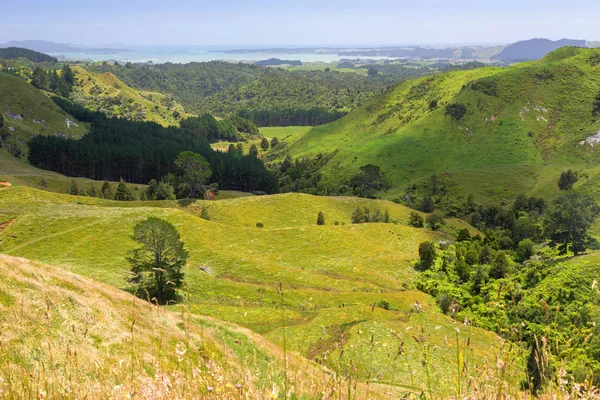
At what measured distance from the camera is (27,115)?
179750 mm

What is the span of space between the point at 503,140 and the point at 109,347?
620ft

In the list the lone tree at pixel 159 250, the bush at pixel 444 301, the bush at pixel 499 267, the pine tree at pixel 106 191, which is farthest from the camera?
the pine tree at pixel 106 191

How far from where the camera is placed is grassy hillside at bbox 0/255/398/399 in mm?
6176

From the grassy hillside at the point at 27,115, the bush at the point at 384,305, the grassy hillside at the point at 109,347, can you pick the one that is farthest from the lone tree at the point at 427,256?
the grassy hillside at the point at 27,115

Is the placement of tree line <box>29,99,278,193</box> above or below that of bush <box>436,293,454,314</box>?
above

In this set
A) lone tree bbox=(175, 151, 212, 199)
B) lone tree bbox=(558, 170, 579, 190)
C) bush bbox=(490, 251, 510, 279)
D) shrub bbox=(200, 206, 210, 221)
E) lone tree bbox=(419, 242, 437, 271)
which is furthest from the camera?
lone tree bbox=(558, 170, 579, 190)

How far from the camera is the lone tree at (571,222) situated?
81.8m

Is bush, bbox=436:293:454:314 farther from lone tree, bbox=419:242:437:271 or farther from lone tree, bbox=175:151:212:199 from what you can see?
lone tree, bbox=175:151:212:199

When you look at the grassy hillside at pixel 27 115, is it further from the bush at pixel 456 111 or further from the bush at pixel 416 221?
the bush at pixel 456 111

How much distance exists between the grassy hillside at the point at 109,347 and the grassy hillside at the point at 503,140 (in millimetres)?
133868

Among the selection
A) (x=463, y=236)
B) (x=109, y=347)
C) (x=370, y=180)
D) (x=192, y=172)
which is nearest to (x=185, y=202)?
(x=192, y=172)

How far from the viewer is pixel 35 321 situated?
45.8ft

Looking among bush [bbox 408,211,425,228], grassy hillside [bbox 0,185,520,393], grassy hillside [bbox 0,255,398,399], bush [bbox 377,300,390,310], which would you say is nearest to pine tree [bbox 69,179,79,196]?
grassy hillside [bbox 0,185,520,393]

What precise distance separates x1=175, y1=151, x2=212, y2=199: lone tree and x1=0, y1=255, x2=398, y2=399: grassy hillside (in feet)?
313
